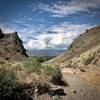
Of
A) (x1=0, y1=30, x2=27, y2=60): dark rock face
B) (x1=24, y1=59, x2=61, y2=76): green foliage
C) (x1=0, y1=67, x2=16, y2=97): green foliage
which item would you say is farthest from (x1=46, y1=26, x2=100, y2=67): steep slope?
(x1=0, y1=67, x2=16, y2=97): green foliage

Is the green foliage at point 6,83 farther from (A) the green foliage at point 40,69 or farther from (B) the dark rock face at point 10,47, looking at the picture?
(B) the dark rock face at point 10,47

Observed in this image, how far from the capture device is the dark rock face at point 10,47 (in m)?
26.4

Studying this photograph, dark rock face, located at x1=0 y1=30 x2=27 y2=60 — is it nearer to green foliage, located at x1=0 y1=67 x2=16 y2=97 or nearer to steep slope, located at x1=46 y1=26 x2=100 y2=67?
green foliage, located at x1=0 y1=67 x2=16 y2=97

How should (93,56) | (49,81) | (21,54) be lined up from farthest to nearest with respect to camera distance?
(93,56) → (21,54) → (49,81)

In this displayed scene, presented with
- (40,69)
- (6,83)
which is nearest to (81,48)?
(40,69)

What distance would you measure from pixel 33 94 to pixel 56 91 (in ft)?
5.02

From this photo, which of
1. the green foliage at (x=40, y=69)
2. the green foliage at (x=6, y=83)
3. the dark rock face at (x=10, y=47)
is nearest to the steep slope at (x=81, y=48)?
the dark rock face at (x=10, y=47)

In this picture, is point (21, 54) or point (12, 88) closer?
point (12, 88)

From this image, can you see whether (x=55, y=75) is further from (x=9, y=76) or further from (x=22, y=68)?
(x=9, y=76)

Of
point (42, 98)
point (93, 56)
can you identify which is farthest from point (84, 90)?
point (93, 56)

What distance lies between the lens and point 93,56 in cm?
5253

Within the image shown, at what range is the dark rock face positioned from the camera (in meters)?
26.4

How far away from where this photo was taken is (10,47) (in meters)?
28.1

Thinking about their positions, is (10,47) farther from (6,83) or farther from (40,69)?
(6,83)
